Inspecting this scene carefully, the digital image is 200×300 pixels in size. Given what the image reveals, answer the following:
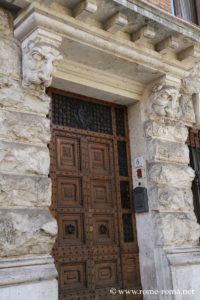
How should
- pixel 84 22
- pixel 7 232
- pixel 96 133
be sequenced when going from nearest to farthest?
1. pixel 7 232
2. pixel 84 22
3. pixel 96 133

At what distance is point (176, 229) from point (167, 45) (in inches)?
97.0

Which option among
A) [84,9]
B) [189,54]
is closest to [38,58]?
[84,9]

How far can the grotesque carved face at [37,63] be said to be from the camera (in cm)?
412

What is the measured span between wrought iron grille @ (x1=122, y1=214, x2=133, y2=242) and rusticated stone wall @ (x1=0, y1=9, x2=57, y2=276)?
5.41ft

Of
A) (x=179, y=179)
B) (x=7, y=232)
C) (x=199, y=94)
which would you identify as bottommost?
(x=7, y=232)

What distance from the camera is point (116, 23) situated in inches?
176

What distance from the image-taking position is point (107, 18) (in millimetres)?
4578

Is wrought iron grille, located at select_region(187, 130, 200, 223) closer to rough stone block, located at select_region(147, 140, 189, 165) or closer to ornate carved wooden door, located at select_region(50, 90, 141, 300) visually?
rough stone block, located at select_region(147, 140, 189, 165)

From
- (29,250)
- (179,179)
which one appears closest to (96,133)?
(179,179)

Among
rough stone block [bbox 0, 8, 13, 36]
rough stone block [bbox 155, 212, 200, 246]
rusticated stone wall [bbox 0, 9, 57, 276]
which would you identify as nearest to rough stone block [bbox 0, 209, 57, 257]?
rusticated stone wall [bbox 0, 9, 57, 276]

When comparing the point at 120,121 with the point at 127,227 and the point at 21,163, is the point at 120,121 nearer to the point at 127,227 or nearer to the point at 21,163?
the point at 127,227

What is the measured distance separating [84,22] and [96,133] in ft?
5.15

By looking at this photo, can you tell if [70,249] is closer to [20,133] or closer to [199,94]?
[20,133]

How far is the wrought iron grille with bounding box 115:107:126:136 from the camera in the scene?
18.8 feet
